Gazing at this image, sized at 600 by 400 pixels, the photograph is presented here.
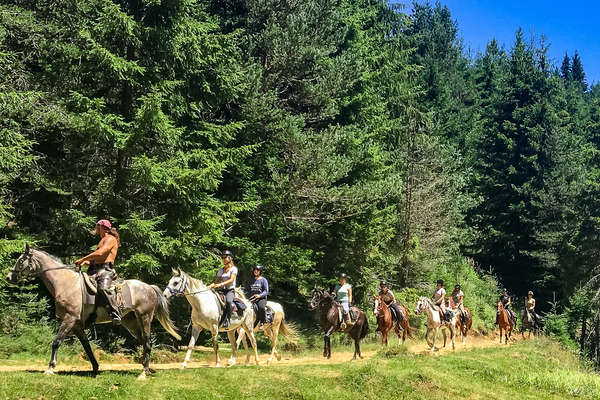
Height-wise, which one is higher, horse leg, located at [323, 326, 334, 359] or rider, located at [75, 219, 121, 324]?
rider, located at [75, 219, 121, 324]

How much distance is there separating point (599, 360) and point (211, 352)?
21.7 metres

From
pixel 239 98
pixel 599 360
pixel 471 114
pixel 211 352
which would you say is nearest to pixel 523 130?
pixel 471 114

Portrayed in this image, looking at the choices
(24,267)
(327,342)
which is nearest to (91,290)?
(24,267)

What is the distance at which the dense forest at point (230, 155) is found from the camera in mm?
19109

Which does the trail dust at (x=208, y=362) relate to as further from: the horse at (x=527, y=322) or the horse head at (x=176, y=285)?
the horse at (x=527, y=322)

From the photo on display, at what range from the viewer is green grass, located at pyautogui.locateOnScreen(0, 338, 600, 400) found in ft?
38.6

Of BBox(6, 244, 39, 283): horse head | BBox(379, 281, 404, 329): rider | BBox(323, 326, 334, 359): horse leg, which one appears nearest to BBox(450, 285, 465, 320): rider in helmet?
BBox(379, 281, 404, 329): rider

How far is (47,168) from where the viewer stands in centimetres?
2041

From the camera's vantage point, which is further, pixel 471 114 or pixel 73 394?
pixel 471 114

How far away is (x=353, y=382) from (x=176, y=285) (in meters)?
5.10

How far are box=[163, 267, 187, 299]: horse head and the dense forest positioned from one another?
276 cm

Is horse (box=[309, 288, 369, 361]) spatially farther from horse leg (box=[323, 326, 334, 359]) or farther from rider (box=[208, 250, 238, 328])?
rider (box=[208, 250, 238, 328])

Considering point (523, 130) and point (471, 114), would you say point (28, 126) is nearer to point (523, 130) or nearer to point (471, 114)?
point (523, 130)

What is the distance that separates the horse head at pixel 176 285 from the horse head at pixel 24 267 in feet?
11.0
